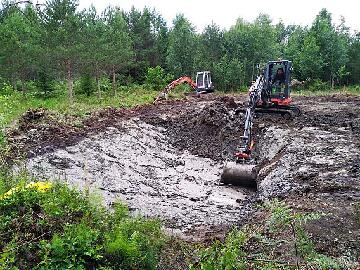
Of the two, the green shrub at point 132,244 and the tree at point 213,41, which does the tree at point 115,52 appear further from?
the green shrub at point 132,244

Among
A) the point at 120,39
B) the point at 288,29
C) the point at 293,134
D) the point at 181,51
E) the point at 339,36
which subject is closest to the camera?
the point at 293,134

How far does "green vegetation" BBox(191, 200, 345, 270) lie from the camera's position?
4.55m

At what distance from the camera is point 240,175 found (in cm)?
1095

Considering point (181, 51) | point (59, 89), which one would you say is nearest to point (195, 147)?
point (59, 89)

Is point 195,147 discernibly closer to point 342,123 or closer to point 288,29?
point 342,123

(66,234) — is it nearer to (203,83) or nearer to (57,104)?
(57,104)

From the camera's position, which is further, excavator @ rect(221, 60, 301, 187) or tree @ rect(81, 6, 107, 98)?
tree @ rect(81, 6, 107, 98)

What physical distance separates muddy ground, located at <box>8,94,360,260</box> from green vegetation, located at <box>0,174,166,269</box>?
1.74m

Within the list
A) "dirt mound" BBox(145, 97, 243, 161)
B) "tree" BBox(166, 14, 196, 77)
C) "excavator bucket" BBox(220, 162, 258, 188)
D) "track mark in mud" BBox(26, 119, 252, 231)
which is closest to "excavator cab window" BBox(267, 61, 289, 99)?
"dirt mound" BBox(145, 97, 243, 161)

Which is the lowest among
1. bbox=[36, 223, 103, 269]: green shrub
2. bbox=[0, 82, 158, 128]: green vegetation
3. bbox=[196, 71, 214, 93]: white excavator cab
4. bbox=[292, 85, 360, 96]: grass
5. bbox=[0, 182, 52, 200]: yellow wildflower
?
bbox=[36, 223, 103, 269]: green shrub

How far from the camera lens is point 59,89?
33688 millimetres

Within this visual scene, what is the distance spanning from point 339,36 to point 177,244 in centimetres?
4182

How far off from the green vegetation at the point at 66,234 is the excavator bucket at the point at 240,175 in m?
4.99

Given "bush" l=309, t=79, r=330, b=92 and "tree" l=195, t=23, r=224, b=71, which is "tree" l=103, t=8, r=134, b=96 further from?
"bush" l=309, t=79, r=330, b=92
